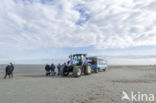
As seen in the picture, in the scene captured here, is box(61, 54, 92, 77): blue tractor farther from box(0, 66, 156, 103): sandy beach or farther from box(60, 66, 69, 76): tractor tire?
box(0, 66, 156, 103): sandy beach

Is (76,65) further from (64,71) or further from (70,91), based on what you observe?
(70,91)

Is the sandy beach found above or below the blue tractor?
below

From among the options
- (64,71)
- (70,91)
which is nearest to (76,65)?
(64,71)

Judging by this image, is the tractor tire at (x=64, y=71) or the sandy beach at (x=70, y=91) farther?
the tractor tire at (x=64, y=71)

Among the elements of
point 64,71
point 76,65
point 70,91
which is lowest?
point 70,91

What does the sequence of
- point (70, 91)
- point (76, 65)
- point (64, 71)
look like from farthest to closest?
point (76, 65), point (64, 71), point (70, 91)

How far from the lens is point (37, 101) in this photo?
20.6 ft

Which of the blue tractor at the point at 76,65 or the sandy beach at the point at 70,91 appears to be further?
the blue tractor at the point at 76,65

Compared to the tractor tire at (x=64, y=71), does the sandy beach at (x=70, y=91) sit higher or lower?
lower

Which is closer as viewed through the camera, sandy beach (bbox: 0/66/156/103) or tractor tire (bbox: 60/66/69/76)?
sandy beach (bbox: 0/66/156/103)

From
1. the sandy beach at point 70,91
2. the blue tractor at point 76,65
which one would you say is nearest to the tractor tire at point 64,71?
the blue tractor at point 76,65

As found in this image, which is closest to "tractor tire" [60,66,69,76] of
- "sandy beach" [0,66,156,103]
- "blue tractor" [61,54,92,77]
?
"blue tractor" [61,54,92,77]

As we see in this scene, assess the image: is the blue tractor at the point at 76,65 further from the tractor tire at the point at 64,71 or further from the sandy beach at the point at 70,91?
the sandy beach at the point at 70,91

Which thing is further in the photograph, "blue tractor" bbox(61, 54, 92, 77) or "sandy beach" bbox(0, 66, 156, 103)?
"blue tractor" bbox(61, 54, 92, 77)
